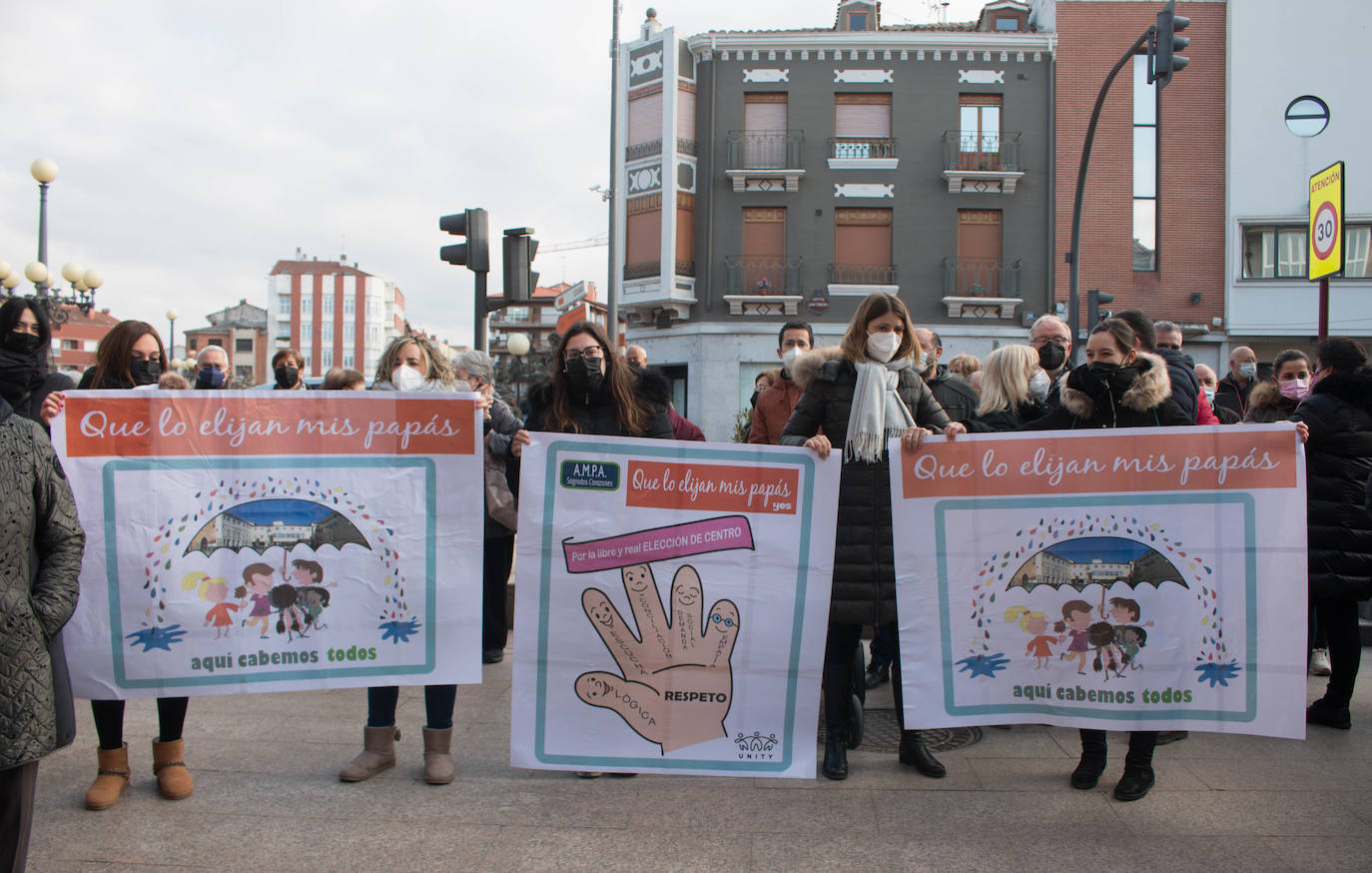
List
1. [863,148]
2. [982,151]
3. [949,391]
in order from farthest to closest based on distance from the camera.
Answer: [863,148] → [982,151] → [949,391]

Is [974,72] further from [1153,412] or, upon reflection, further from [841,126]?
[1153,412]

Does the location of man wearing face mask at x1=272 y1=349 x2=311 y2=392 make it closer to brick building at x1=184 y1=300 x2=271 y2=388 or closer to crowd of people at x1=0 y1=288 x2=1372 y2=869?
crowd of people at x1=0 y1=288 x2=1372 y2=869

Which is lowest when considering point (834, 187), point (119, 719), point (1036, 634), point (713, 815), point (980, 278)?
point (713, 815)

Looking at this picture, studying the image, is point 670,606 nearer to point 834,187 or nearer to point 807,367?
point 807,367

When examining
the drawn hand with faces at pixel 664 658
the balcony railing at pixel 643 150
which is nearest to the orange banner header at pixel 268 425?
the drawn hand with faces at pixel 664 658

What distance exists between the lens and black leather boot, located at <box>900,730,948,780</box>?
4094mm

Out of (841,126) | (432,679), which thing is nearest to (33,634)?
(432,679)

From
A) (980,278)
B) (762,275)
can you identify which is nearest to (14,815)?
(762,275)

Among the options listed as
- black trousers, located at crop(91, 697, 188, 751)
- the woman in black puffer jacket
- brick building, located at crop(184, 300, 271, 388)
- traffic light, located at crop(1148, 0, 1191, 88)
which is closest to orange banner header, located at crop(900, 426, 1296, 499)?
the woman in black puffer jacket

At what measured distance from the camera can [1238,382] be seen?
299 inches

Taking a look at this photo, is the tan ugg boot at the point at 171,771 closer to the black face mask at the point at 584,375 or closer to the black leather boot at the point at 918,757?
the black face mask at the point at 584,375

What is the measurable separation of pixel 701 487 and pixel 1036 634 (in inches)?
56.5

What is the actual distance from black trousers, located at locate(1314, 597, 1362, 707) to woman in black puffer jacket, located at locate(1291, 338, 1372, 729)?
13 mm

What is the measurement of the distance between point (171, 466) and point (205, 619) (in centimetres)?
62
